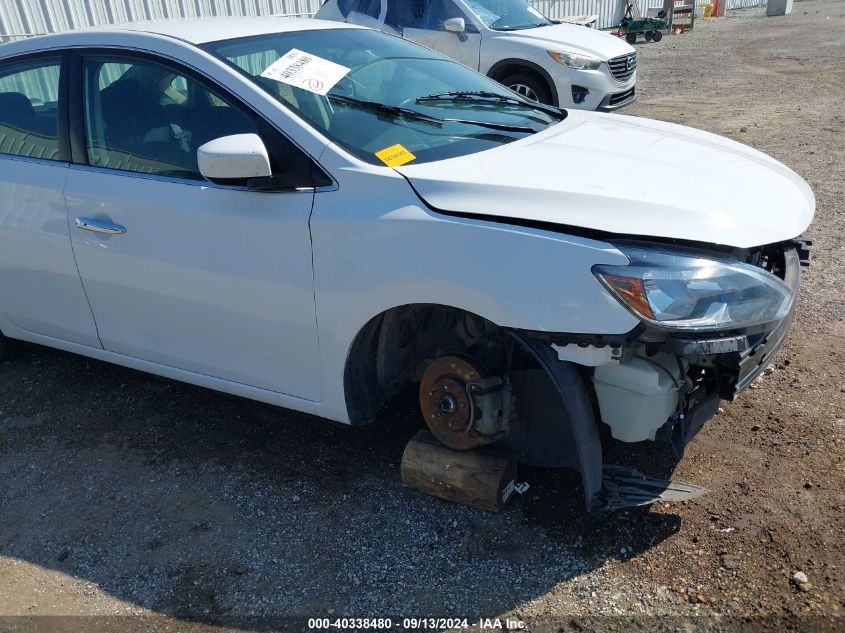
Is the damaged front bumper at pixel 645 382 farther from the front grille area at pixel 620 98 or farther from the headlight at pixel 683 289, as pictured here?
the front grille area at pixel 620 98

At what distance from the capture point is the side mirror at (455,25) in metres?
9.09

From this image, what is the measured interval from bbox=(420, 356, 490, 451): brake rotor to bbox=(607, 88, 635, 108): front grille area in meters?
7.08

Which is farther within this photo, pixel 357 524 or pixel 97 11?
pixel 97 11

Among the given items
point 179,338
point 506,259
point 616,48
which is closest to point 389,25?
point 616,48

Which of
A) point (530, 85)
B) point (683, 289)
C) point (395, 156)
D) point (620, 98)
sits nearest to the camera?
point (683, 289)

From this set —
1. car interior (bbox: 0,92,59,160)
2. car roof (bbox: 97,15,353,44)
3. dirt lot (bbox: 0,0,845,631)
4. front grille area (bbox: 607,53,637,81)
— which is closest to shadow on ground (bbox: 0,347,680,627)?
dirt lot (bbox: 0,0,845,631)

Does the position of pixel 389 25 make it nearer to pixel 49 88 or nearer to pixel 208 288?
pixel 49 88

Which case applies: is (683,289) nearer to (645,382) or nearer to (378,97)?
(645,382)

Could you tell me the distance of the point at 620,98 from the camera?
9.24 m

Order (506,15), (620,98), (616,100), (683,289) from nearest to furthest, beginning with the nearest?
(683,289), (616,100), (620,98), (506,15)

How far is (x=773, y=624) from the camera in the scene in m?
2.32

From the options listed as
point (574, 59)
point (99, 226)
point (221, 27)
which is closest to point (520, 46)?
point (574, 59)

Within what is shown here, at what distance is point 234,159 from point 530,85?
706 cm

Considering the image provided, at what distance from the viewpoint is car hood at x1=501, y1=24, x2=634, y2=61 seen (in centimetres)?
885
